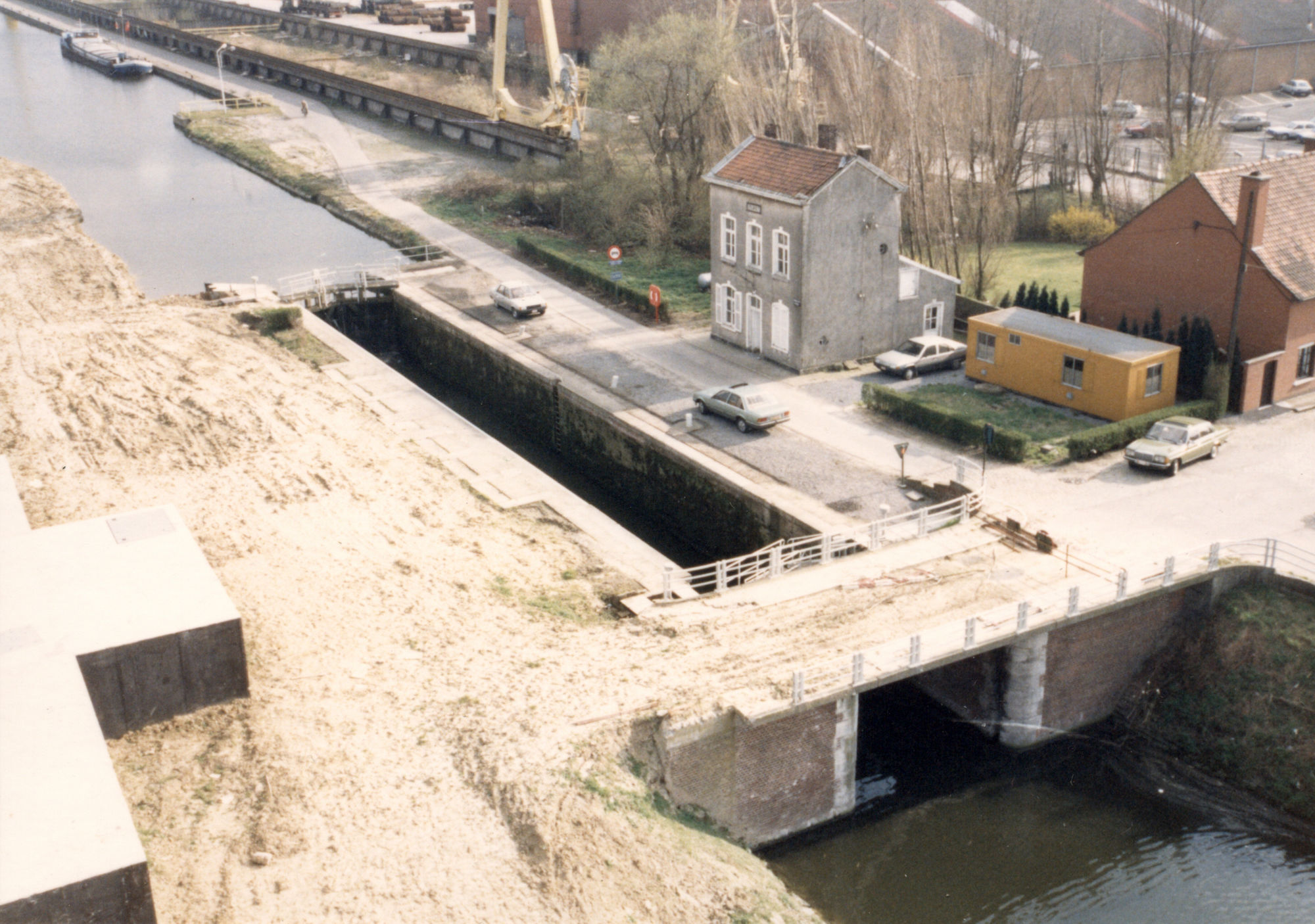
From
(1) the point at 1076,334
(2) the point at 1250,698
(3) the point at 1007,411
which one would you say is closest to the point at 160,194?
(3) the point at 1007,411

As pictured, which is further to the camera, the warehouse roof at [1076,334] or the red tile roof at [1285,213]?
the red tile roof at [1285,213]

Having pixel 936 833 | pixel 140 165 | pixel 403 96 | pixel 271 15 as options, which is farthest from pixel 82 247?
pixel 271 15

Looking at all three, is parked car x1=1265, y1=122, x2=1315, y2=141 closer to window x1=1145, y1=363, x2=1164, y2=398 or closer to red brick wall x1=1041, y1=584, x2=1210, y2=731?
window x1=1145, y1=363, x2=1164, y2=398

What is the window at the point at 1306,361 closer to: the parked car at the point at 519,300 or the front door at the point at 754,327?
the front door at the point at 754,327

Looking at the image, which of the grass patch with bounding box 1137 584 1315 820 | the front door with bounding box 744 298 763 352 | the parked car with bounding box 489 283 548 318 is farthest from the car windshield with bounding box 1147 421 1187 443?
the parked car with bounding box 489 283 548 318

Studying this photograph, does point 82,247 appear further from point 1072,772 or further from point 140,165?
point 1072,772

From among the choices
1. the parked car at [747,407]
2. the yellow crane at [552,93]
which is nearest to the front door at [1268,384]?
the parked car at [747,407]
